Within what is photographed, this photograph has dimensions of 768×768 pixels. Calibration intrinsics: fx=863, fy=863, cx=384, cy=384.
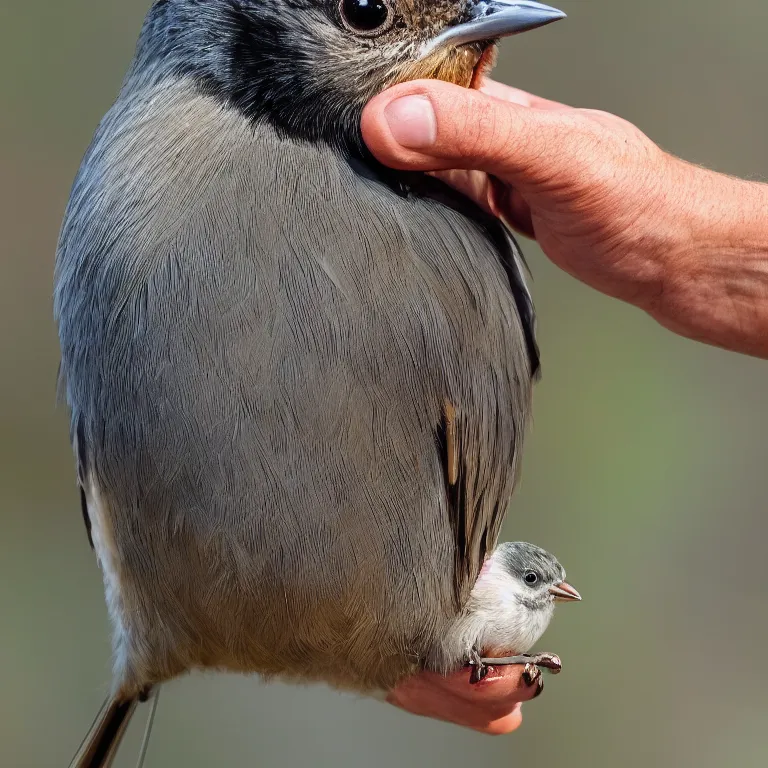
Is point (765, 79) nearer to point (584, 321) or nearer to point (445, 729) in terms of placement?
point (584, 321)

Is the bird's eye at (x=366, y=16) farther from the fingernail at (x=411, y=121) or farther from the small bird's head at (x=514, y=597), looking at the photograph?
the small bird's head at (x=514, y=597)

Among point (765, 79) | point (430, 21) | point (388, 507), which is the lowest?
point (388, 507)

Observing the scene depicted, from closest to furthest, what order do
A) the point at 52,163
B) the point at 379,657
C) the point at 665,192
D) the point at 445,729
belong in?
the point at 379,657 < the point at 665,192 < the point at 52,163 < the point at 445,729

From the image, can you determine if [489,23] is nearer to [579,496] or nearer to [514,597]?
[514,597]

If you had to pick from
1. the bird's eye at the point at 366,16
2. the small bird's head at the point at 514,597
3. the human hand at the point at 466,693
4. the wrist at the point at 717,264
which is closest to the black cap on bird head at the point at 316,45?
the bird's eye at the point at 366,16

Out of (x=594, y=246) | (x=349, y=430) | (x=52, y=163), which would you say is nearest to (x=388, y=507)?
→ (x=349, y=430)

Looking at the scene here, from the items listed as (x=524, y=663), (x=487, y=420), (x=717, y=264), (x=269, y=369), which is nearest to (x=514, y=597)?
(x=524, y=663)

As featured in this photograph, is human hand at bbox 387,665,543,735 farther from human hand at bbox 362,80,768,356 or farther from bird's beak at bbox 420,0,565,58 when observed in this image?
bird's beak at bbox 420,0,565,58
